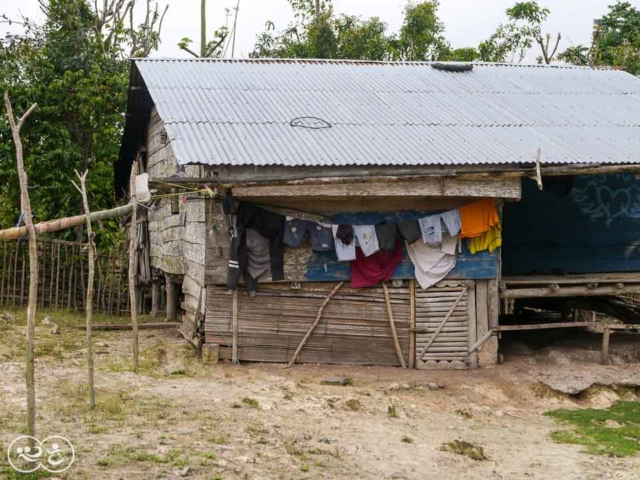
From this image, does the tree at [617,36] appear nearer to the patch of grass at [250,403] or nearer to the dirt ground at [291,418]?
the dirt ground at [291,418]

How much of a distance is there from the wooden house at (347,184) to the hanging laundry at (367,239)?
215mm

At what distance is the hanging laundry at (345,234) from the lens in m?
10.5

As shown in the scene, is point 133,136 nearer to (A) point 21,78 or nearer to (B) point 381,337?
(A) point 21,78

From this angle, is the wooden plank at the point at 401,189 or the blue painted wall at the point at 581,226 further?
the blue painted wall at the point at 581,226

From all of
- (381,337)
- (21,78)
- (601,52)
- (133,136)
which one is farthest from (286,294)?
(601,52)

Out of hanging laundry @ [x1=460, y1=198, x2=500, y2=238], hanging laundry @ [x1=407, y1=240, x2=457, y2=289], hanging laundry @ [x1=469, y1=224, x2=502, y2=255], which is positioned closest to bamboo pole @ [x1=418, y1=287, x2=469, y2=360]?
hanging laundry @ [x1=407, y1=240, x2=457, y2=289]

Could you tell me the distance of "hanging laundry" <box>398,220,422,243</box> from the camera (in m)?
10.5

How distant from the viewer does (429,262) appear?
1080cm

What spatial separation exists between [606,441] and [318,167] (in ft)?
15.4

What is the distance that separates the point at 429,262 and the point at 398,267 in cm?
42

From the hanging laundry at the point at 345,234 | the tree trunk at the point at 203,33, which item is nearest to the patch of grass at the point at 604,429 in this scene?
the hanging laundry at the point at 345,234

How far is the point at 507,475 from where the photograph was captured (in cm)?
672

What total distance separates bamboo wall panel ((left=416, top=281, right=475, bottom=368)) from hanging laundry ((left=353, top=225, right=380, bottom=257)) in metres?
0.95

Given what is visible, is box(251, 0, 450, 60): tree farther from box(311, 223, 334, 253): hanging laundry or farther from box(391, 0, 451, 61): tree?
box(311, 223, 334, 253): hanging laundry
